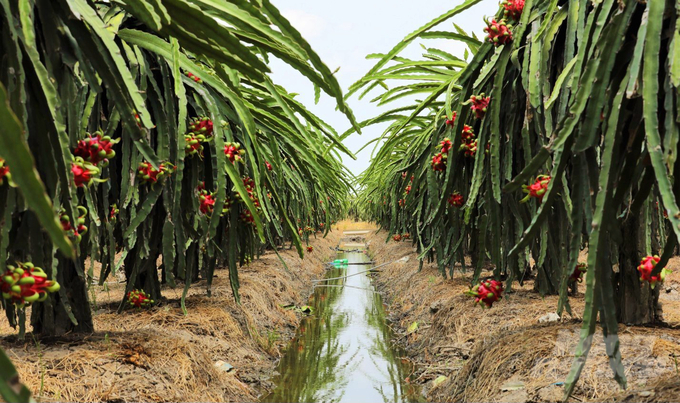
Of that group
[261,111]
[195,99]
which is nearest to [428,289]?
[261,111]

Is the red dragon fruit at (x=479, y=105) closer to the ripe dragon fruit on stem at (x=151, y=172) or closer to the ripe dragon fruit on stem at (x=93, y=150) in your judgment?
the ripe dragon fruit on stem at (x=151, y=172)

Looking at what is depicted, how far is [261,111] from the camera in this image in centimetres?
349

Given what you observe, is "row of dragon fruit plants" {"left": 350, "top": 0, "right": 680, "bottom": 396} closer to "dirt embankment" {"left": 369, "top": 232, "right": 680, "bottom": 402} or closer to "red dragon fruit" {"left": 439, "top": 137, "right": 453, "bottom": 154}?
"red dragon fruit" {"left": 439, "top": 137, "right": 453, "bottom": 154}

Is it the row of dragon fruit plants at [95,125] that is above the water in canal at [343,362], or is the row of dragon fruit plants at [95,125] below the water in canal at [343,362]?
above

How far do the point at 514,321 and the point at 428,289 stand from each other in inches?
95.6

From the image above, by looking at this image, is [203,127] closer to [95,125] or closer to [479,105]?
[95,125]

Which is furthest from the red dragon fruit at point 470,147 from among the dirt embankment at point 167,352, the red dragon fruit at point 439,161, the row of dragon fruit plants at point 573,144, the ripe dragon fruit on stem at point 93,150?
the ripe dragon fruit on stem at point 93,150

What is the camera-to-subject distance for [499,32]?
108 inches

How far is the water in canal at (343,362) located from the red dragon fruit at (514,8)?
2560mm

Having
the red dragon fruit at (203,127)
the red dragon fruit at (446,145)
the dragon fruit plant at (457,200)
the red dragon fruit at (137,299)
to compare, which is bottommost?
the red dragon fruit at (137,299)

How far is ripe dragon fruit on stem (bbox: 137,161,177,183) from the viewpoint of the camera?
239 cm

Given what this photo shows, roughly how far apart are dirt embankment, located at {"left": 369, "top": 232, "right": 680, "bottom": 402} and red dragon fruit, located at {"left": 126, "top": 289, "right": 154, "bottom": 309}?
6.91ft

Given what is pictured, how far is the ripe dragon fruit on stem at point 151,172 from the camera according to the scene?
2.39 metres

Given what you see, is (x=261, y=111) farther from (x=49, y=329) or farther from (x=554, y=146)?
(x=554, y=146)
